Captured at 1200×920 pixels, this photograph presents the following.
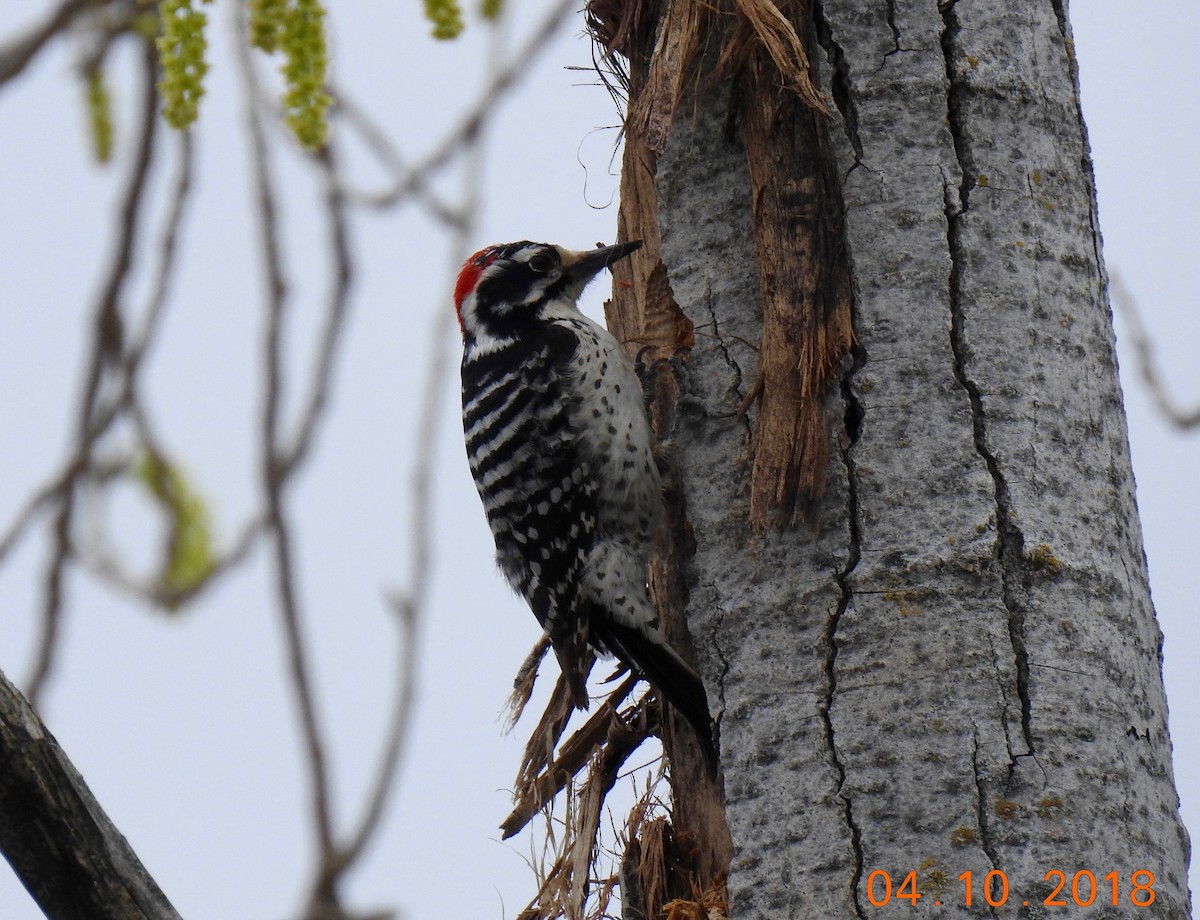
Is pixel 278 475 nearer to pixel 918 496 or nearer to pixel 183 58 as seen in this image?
pixel 183 58

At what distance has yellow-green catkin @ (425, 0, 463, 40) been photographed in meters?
2.01

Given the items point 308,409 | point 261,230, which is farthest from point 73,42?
point 308,409

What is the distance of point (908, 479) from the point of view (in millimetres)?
2746

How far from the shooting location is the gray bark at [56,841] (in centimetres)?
202

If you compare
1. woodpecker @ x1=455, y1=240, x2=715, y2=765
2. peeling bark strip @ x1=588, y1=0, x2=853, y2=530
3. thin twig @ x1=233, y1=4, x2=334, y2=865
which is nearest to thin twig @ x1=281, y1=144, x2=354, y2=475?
thin twig @ x1=233, y1=4, x2=334, y2=865

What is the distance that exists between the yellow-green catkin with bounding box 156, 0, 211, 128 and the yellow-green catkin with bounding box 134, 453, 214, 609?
100 centimetres

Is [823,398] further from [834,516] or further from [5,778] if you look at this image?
[5,778]

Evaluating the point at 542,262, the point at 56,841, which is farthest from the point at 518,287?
the point at 56,841

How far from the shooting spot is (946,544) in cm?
267

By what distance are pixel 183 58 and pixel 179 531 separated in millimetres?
1079
